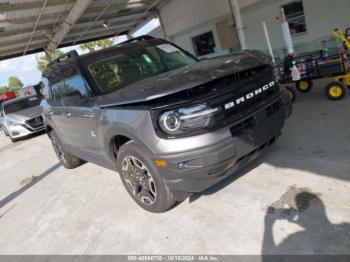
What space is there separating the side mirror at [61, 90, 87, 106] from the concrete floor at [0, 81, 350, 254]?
1.31m

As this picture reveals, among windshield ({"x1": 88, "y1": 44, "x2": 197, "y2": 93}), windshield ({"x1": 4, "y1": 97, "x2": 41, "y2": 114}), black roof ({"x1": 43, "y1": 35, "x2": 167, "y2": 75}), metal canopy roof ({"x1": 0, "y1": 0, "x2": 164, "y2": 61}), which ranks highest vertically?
metal canopy roof ({"x1": 0, "y1": 0, "x2": 164, "y2": 61})

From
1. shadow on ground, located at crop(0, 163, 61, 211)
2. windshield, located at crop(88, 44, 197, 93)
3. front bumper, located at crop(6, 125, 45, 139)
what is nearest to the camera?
windshield, located at crop(88, 44, 197, 93)

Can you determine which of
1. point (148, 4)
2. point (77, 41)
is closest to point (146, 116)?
point (148, 4)

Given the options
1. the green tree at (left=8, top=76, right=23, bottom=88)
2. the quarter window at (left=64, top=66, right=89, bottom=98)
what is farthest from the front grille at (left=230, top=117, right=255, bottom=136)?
the green tree at (left=8, top=76, right=23, bottom=88)

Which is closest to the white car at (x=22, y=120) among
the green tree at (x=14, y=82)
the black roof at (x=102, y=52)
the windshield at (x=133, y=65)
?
the black roof at (x=102, y=52)

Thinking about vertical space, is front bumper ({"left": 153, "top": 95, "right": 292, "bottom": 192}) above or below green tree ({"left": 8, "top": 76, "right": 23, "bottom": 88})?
below

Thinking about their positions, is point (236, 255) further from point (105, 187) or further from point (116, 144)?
point (105, 187)

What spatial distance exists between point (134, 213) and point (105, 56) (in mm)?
2065

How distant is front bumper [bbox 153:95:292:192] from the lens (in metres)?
2.94

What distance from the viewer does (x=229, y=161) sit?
3.04 meters

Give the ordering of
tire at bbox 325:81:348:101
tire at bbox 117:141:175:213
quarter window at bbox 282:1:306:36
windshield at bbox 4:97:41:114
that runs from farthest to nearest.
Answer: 1. windshield at bbox 4:97:41:114
2. quarter window at bbox 282:1:306:36
3. tire at bbox 325:81:348:101
4. tire at bbox 117:141:175:213

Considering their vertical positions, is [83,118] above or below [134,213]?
above

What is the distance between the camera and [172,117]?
2971 millimetres

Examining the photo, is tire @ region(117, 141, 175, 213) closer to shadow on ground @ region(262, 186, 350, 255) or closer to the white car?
shadow on ground @ region(262, 186, 350, 255)
